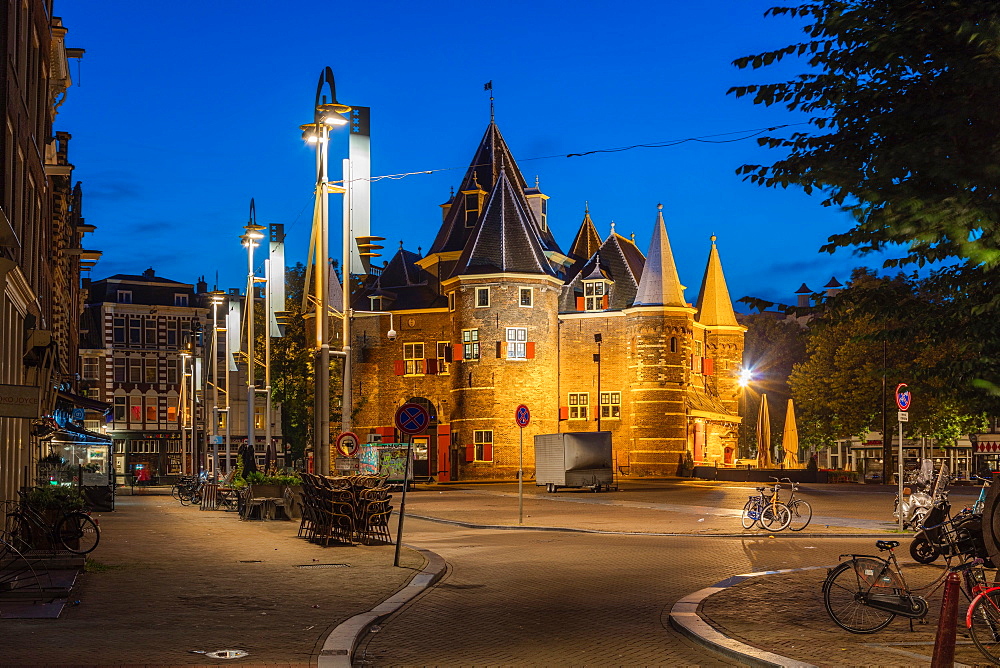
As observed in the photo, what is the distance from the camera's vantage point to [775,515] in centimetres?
2233

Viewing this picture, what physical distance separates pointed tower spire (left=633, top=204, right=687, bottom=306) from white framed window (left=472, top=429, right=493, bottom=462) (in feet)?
37.2

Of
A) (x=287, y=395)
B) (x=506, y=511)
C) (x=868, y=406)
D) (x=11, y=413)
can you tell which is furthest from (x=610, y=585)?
(x=287, y=395)

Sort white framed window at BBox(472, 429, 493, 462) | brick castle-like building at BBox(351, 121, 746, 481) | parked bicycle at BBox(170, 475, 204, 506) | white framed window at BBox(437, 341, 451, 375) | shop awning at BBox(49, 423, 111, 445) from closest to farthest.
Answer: shop awning at BBox(49, 423, 111, 445) < parked bicycle at BBox(170, 475, 204, 506) < white framed window at BBox(472, 429, 493, 462) < brick castle-like building at BBox(351, 121, 746, 481) < white framed window at BBox(437, 341, 451, 375)

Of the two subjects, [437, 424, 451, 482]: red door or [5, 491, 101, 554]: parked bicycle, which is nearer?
[5, 491, 101, 554]: parked bicycle

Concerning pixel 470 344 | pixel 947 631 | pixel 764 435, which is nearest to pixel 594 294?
pixel 470 344

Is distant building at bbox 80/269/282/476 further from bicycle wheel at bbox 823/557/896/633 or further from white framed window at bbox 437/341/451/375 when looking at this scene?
bicycle wheel at bbox 823/557/896/633

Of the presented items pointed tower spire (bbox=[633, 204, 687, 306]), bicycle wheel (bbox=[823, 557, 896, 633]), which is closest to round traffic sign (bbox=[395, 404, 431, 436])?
bicycle wheel (bbox=[823, 557, 896, 633])

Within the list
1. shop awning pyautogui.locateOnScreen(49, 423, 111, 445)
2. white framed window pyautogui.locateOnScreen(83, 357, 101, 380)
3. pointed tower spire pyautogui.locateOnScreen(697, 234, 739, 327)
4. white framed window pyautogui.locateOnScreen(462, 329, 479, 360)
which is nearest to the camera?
shop awning pyautogui.locateOnScreen(49, 423, 111, 445)

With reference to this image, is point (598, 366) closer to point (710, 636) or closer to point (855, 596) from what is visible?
point (855, 596)

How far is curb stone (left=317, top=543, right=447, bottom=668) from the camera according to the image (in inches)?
354

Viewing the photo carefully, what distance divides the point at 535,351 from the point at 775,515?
42387mm

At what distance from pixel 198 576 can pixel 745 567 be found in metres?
7.46

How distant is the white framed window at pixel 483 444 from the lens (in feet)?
208

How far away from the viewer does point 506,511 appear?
31062mm
